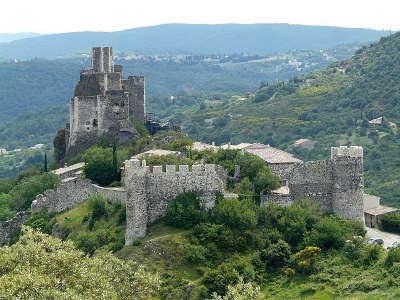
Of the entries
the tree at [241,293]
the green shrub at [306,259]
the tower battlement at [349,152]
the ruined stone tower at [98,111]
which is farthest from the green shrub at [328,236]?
the ruined stone tower at [98,111]

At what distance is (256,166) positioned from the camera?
185ft

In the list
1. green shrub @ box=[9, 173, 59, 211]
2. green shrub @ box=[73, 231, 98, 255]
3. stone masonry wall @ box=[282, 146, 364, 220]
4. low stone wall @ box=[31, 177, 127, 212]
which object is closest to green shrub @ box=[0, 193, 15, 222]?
green shrub @ box=[9, 173, 59, 211]

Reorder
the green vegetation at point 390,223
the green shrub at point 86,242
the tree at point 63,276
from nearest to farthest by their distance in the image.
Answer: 1. the tree at point 63,276
2. the green shrub at point 86,242
3. the green vegetation at point 390,223

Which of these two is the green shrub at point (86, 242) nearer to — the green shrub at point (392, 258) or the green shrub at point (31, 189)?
the green shrub at point (31, 189)

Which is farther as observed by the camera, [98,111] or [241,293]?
[98,111]

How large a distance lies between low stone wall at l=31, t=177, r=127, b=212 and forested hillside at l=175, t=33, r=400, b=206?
55.4 metres

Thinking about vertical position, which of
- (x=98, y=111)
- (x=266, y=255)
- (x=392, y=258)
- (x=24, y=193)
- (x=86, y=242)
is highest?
(x=98, y=111)

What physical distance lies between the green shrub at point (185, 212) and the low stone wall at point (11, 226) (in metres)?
17.5

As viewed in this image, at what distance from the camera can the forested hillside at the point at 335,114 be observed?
5310 inches

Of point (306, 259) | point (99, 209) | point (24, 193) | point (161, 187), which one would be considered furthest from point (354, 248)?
point (24, 193)

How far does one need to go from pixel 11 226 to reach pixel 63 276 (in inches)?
Answer: 1070

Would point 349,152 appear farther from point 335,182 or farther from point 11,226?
point 11,226

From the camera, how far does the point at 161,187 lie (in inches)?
2062

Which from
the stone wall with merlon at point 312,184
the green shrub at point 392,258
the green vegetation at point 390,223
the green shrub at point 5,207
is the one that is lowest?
the green shrub at point 5,207
